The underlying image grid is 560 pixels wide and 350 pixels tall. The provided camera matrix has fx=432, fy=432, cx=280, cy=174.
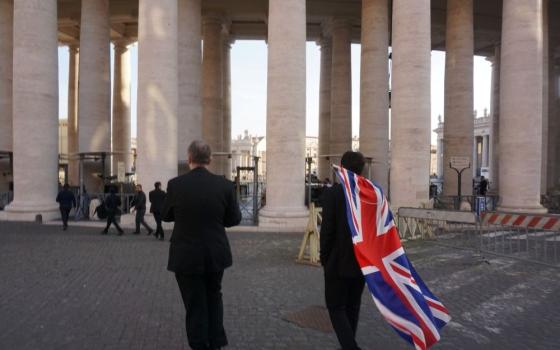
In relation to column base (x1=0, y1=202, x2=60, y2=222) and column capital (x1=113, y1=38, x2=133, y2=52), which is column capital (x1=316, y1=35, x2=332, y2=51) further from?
column base (x1=0, y1=202, x2=60, y2=222)

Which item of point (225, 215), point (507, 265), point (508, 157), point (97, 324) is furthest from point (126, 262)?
point (508, 157)

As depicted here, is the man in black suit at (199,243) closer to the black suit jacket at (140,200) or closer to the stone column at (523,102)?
the black suit jacket at (140,200)

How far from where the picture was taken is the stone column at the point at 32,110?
1794cm

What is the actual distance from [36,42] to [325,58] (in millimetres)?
20565

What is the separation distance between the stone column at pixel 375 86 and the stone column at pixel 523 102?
5.89 m

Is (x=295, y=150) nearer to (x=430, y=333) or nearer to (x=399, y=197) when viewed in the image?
(x=399, y=197)

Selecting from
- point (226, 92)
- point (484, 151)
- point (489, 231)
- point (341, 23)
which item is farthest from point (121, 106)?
point (484, 151)

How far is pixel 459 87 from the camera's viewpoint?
2291 centimetres

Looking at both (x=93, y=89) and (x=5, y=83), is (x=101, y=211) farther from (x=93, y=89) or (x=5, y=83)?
(x=5, y=83)

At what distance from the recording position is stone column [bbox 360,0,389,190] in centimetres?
2198

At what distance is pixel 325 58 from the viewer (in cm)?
3306

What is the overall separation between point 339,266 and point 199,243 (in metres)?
1.37

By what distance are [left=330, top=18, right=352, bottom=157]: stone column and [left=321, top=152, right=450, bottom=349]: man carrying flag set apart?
971 inches

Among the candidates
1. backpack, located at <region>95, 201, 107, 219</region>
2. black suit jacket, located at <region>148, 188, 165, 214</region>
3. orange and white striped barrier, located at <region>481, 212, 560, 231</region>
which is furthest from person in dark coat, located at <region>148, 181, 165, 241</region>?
orange and white striped barrier, located at <region>481, 212, 560, 231</region>
